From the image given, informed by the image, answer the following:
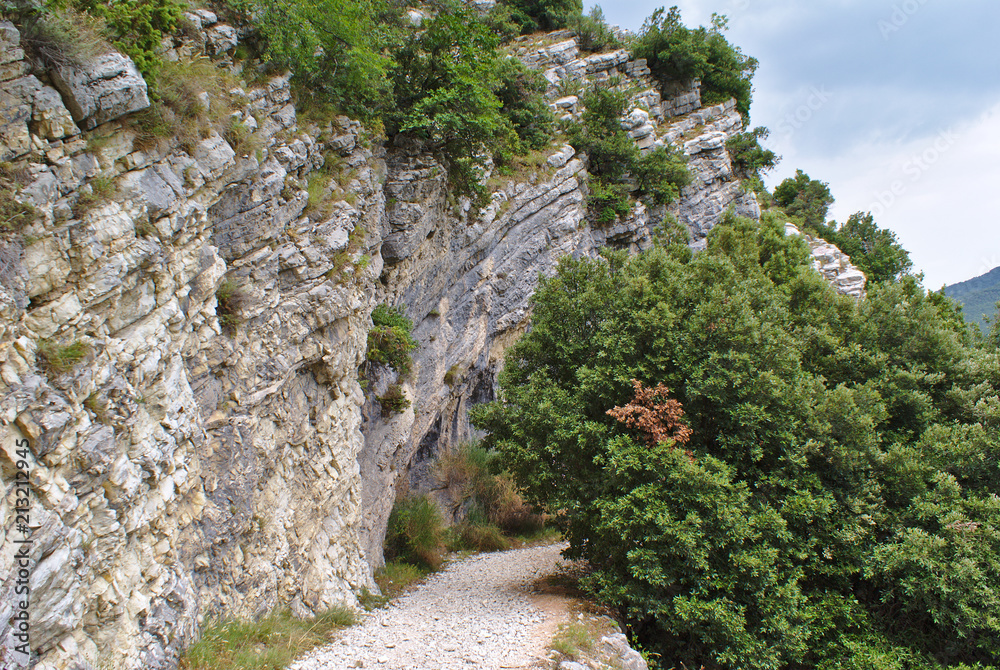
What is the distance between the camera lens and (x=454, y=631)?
366 inches

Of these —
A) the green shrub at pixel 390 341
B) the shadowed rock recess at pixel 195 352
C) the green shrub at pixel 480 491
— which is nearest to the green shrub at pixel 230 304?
the shadowed rock recess at pixel 195 352

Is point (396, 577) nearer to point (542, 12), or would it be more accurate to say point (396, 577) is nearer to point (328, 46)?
point (328, 46)

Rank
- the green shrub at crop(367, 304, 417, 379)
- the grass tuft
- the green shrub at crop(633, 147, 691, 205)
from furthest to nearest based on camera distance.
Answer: the green shrub at crop(633, 147, 691, 205)
the green shrub at crop(367, 304, 417, 379)
the grass tuft

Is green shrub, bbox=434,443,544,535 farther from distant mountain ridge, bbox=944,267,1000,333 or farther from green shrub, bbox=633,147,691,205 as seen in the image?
distant mountain ridge, bbox=944,267,1000,333

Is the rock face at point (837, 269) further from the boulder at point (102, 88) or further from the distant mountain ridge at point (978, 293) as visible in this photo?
the distant mountain ridge at point (978, 293)

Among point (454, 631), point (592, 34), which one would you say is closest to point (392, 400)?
point (454, 631)

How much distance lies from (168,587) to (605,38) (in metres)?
29.6

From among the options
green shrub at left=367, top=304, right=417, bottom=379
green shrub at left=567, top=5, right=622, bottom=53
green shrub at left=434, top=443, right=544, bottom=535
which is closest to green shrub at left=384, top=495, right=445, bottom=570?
green shrub at left=434, top=443, right=544, bottom=535

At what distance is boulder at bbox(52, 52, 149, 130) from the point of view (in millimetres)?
6039

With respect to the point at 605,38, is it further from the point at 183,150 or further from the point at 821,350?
the point at 183,150

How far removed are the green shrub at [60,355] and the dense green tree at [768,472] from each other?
741 centimetres

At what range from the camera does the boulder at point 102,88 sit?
604cm

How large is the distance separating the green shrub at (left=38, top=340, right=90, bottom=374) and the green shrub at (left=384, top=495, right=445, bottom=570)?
10940 mm

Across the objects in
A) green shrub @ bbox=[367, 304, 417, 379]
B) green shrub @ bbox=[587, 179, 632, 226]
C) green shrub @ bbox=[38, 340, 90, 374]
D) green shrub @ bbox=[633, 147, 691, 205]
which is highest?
green shrub @ bbox=[633, 147, 691, 205]
